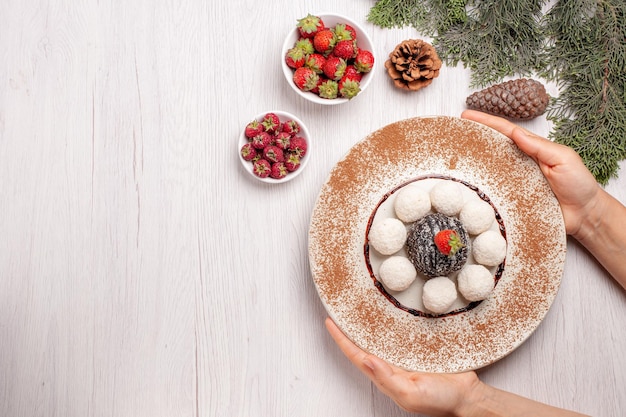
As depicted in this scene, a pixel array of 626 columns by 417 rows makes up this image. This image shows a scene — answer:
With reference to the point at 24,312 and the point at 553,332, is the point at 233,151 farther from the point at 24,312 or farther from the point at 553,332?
the point at 553,332

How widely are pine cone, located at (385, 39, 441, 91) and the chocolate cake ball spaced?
44cm

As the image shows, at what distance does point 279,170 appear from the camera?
1.64 meters

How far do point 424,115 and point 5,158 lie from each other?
1.35 m

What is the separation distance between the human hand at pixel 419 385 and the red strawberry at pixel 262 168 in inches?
20.4

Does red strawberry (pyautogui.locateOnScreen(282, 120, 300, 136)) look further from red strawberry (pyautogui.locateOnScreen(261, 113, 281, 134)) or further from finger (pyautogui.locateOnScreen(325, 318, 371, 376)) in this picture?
finger (pyautogui.locateOnScreen(325, 318, 371, 376))

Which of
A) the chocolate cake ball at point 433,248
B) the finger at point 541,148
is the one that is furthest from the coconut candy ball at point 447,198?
the finger at point 541,148

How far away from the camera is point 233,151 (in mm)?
1770

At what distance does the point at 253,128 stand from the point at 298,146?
0.15 meters

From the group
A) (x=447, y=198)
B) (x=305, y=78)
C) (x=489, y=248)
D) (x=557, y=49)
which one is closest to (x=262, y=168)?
(x=305, y=78)

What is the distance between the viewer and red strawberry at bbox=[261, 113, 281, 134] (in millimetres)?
1643

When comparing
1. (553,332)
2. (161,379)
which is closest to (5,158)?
(161,379)

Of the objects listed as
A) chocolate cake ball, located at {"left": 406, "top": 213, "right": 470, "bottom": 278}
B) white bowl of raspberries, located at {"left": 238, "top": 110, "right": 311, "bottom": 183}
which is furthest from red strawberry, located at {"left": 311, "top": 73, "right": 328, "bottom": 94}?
chocolate cake ball, located at {"left": 406, "top": 213, "right": 470, "bottom": 278}

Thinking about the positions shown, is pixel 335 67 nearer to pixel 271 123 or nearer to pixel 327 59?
pixel 327 59

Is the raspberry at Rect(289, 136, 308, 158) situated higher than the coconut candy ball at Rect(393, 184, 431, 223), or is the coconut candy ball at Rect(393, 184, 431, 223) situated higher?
the raspberry at Rect(289, 136, 308, 158)
